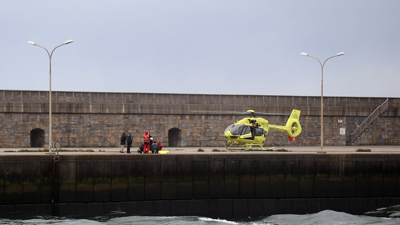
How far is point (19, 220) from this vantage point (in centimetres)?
2869

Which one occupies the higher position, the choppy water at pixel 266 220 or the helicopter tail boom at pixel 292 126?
the helicopter tail boom at pixel 292 126

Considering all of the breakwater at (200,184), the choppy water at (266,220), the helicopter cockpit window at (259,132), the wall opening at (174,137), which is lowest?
the choppy water at (266,220)

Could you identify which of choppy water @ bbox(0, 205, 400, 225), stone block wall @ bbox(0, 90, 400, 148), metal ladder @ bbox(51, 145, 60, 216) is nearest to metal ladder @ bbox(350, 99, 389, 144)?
stone block wall @ bbox(0, 90, 400, 148)

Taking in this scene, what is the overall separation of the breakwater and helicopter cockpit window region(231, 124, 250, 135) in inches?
384

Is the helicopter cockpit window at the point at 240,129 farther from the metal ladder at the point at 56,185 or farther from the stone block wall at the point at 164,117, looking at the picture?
the metal ladder at the point at 56,185

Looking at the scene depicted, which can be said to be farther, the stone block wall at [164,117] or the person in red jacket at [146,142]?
the stone block wall at [164,117]

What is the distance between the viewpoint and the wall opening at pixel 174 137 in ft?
167

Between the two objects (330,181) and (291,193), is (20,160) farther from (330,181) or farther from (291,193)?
(330,181)

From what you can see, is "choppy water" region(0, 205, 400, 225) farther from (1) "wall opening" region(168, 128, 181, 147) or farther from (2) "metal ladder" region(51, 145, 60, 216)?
(1) "wall opening" region(168, 128, 181, 147)

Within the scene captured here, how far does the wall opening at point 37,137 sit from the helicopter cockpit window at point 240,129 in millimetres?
15794

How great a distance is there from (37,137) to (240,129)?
55.7 ft

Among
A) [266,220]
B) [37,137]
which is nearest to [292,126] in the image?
[266,220]

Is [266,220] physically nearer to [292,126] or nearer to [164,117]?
[292,126]

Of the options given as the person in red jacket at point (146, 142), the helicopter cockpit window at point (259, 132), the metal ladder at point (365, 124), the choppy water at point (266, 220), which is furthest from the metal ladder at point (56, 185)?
the metal ladder at point (365, 124)
